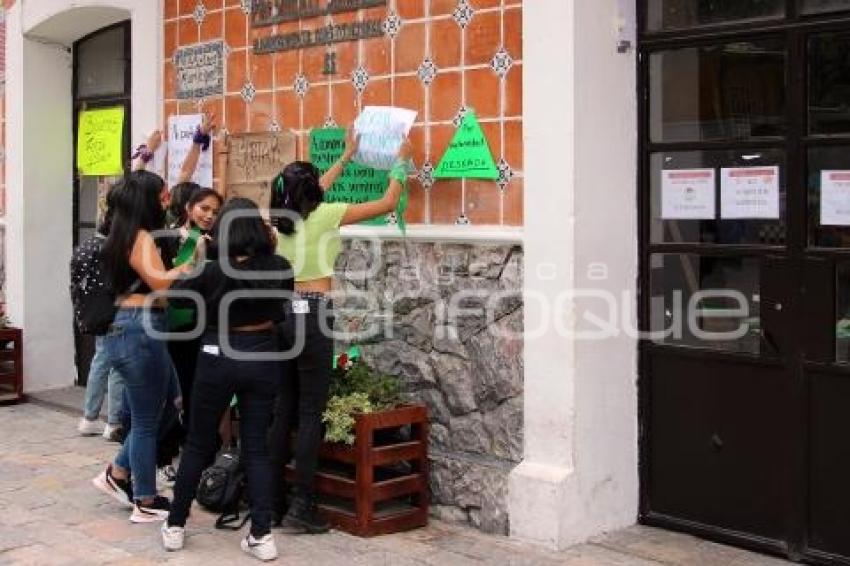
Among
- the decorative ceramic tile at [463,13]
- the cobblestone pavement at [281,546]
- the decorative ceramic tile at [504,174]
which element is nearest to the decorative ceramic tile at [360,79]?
the decorative ceramic tile at [463,13]

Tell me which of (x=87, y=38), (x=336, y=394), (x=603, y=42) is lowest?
(x=336, y=394)

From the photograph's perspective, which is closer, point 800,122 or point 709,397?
point 800,122

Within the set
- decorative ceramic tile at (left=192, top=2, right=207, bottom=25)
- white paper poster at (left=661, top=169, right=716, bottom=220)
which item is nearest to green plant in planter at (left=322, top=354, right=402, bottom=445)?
white paper poster at (left=661, top=169, right=716, bottom=220)

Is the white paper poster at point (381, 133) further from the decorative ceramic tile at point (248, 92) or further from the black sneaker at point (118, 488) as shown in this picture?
the black sneaker at point (118, 488)

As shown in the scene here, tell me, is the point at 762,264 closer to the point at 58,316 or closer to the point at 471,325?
the point at 471,325

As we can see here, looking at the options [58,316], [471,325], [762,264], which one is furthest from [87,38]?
[762,264]

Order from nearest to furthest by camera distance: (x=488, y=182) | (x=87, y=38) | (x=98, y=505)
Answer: (x=488, y=182)
(x=98, y=505)
(x=87, y=38)

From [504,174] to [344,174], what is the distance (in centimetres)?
117

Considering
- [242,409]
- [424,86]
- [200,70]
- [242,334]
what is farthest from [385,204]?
[200,70]

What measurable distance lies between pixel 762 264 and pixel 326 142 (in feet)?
8.56

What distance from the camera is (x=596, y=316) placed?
512cm

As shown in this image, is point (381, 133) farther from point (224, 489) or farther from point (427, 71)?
point (224, 489)

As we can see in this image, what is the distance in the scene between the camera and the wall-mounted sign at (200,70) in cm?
702

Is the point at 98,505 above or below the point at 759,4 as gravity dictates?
below
